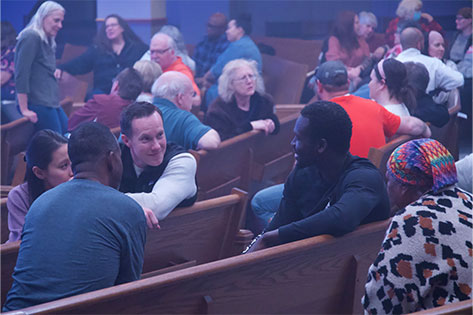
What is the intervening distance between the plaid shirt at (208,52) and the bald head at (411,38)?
2.42 meters

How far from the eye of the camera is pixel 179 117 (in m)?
4.04

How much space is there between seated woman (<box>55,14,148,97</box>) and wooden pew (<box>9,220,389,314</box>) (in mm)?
4219

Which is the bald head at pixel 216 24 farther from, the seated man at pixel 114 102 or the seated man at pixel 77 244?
the seated man at pixel 77 244

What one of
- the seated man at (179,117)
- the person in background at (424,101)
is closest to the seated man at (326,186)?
the seated man at (179,117)

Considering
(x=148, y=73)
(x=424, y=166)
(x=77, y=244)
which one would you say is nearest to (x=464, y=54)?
(x=148, y=73)

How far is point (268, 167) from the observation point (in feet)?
15.8

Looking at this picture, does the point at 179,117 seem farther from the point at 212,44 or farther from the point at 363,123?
the point at 212,44

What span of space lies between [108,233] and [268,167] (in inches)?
111

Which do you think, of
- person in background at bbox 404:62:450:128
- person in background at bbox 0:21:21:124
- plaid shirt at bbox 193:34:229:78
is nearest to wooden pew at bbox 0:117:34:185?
person in background at bbox 0:21:21:124

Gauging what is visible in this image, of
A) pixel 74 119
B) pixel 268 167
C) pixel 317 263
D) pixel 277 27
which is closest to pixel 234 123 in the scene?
pixel 268 167

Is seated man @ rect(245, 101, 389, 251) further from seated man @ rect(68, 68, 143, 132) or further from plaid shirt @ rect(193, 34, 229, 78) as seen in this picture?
plaid shirt @ rect(193, 34, 229, 78)

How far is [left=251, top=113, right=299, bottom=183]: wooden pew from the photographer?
4691mm

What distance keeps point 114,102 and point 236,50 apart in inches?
84.6

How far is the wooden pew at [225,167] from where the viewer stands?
416cm
